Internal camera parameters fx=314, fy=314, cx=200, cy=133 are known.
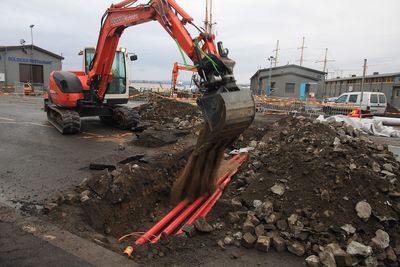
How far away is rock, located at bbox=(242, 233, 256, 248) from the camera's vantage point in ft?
13.2

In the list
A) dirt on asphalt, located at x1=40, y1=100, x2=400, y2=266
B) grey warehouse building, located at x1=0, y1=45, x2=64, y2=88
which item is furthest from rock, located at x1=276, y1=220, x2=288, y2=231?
grey warehouse building, located at x1=0, y1=45, x2=64, y2=88

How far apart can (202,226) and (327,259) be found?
5.27 ft

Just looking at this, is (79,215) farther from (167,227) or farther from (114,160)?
(114,160)

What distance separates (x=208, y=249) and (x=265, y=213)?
102 cm

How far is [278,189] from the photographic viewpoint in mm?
4902

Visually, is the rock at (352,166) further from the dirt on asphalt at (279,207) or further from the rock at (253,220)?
the rock at (253,220)

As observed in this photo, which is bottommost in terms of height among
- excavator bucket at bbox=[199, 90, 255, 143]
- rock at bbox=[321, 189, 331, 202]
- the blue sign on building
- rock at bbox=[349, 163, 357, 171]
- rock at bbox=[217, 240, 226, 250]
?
rock at bbox=[217, 240, 226, 250]

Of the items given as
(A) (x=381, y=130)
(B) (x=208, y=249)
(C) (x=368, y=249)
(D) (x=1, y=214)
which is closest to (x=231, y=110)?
(B) (x=208, y=249)

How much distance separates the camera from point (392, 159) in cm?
577

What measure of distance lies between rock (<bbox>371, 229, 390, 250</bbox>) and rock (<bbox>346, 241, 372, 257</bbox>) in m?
0.15

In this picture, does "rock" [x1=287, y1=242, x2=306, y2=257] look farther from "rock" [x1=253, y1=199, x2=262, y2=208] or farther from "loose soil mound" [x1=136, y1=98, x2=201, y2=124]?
"loose soil mound" [x1=136, y1=98, x2=201, y2=124]

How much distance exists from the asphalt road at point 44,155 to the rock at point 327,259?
410cm

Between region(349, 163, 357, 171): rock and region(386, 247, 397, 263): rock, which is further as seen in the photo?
region(349, 163, 357, 171): rock

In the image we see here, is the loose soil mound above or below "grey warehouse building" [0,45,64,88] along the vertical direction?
below
